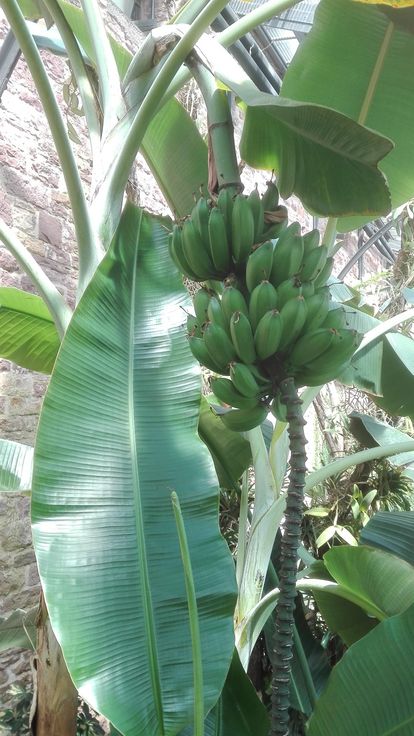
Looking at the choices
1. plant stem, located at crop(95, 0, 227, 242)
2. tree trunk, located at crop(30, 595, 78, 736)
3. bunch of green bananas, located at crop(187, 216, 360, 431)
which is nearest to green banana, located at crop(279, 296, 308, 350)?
bunch of green bananas, located at crop(187, 216, 360, 431)

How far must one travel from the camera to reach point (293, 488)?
2.27 feet

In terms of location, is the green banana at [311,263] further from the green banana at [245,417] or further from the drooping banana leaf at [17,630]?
the drooping banana leaf at [17,630]

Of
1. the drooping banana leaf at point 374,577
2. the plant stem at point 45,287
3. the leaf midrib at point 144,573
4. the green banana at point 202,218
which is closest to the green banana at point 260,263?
the green banana at point 202,218

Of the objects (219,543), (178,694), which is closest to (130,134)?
(219,543)

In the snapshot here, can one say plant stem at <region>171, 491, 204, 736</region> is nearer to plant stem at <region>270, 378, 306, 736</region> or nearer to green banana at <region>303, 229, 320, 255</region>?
plant stem at <region>270, 378, 306, 736</region>

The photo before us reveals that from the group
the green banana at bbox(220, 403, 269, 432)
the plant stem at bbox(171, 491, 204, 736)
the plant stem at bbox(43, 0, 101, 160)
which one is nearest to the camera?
the plant stem at bbox(171, 491, 204, 736)

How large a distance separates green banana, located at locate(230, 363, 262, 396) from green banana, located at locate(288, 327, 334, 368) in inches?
2.8

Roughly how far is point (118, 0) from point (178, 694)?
171 inches

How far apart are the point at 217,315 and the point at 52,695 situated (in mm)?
684

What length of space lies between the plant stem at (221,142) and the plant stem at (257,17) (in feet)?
1.60

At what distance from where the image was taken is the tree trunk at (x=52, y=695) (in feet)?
3.26

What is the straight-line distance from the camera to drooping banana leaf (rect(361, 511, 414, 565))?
1481mm

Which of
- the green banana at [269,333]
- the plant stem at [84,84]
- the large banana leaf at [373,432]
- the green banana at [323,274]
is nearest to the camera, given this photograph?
the green banana at [269,333]

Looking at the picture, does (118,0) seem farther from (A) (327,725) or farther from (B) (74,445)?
(A) (327,725)
